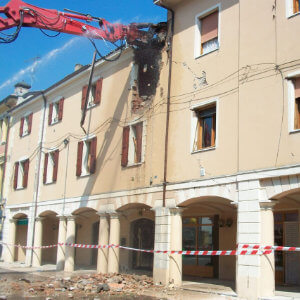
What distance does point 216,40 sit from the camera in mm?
15164

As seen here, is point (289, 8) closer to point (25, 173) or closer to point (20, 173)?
point (25, 173)

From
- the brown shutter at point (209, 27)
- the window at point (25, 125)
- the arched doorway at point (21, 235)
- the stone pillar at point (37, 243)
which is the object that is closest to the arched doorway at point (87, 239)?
the stone pillar at point (37, 243)

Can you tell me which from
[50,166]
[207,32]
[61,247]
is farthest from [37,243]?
[207,32]

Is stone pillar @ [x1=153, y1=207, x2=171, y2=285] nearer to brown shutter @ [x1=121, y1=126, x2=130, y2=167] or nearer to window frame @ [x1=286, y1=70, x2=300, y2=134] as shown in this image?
brown shutter @ [x1=121, y1=126, x2=130, y2=167]

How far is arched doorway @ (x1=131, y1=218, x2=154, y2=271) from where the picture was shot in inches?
813

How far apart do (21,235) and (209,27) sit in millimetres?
19059

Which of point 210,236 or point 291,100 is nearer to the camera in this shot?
point 291,100

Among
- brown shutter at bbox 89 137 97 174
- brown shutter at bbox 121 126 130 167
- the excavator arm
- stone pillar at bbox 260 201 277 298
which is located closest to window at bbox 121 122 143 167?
brown shutter at bbox 121 126 130 167

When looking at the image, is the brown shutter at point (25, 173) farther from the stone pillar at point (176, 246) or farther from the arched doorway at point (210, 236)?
the stone pillar at point (176, 246)

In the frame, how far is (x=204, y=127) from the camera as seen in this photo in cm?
1513

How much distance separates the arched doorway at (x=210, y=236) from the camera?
17.0 metres

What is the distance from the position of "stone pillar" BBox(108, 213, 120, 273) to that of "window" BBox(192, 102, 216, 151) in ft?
A: 17.2

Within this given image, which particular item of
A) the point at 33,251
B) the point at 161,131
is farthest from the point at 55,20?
the point at 33,251

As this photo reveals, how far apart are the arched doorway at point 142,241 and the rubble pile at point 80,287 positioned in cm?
424
